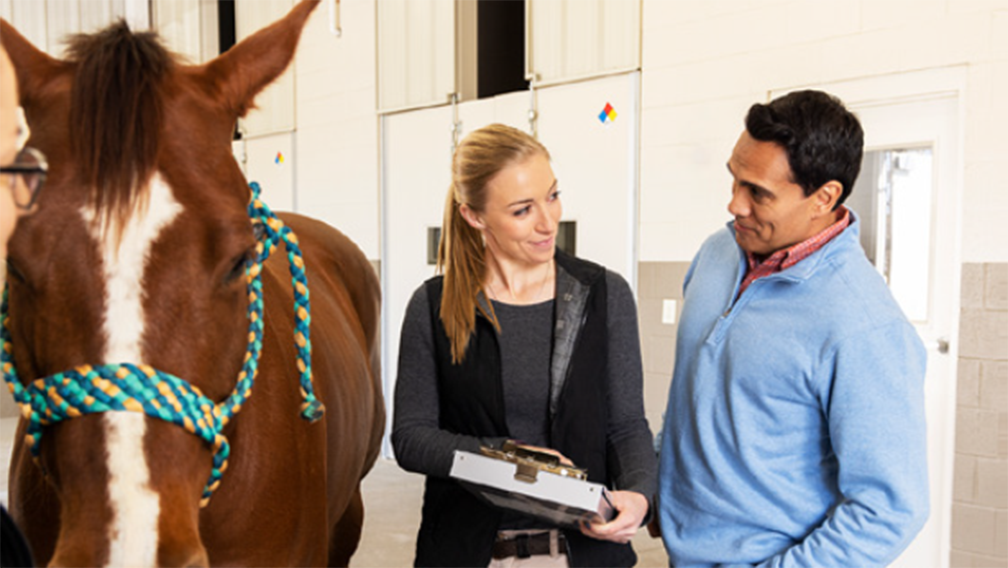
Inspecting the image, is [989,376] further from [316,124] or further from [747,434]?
[316,124]

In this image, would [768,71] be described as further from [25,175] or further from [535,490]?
[25,175]

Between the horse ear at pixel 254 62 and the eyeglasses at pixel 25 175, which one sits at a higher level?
the horse ear at pixel 254 62

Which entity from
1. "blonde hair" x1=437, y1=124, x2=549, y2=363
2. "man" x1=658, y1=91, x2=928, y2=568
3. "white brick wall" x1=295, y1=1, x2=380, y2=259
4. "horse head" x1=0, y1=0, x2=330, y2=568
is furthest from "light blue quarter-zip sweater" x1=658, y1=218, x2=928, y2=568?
"white brick wall" x1=295, y1=1, x2=380, y2=259

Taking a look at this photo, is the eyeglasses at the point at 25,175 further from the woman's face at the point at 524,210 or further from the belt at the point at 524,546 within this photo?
the belt at the point at 524,546

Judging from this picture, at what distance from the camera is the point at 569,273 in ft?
4.84

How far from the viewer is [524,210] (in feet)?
4.68

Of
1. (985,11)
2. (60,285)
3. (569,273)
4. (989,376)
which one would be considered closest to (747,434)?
(569,273)

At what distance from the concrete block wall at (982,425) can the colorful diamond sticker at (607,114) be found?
71.6 inches

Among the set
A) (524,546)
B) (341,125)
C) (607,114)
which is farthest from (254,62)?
(341,125)

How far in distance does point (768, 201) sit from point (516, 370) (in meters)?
0.53

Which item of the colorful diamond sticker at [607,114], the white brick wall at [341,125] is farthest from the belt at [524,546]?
the white brick wall at [341,125]

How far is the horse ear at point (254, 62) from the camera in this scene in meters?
1.16

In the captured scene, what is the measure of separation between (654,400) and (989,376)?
1485 mm

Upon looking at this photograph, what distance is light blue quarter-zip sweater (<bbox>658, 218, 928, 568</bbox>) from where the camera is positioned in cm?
110
